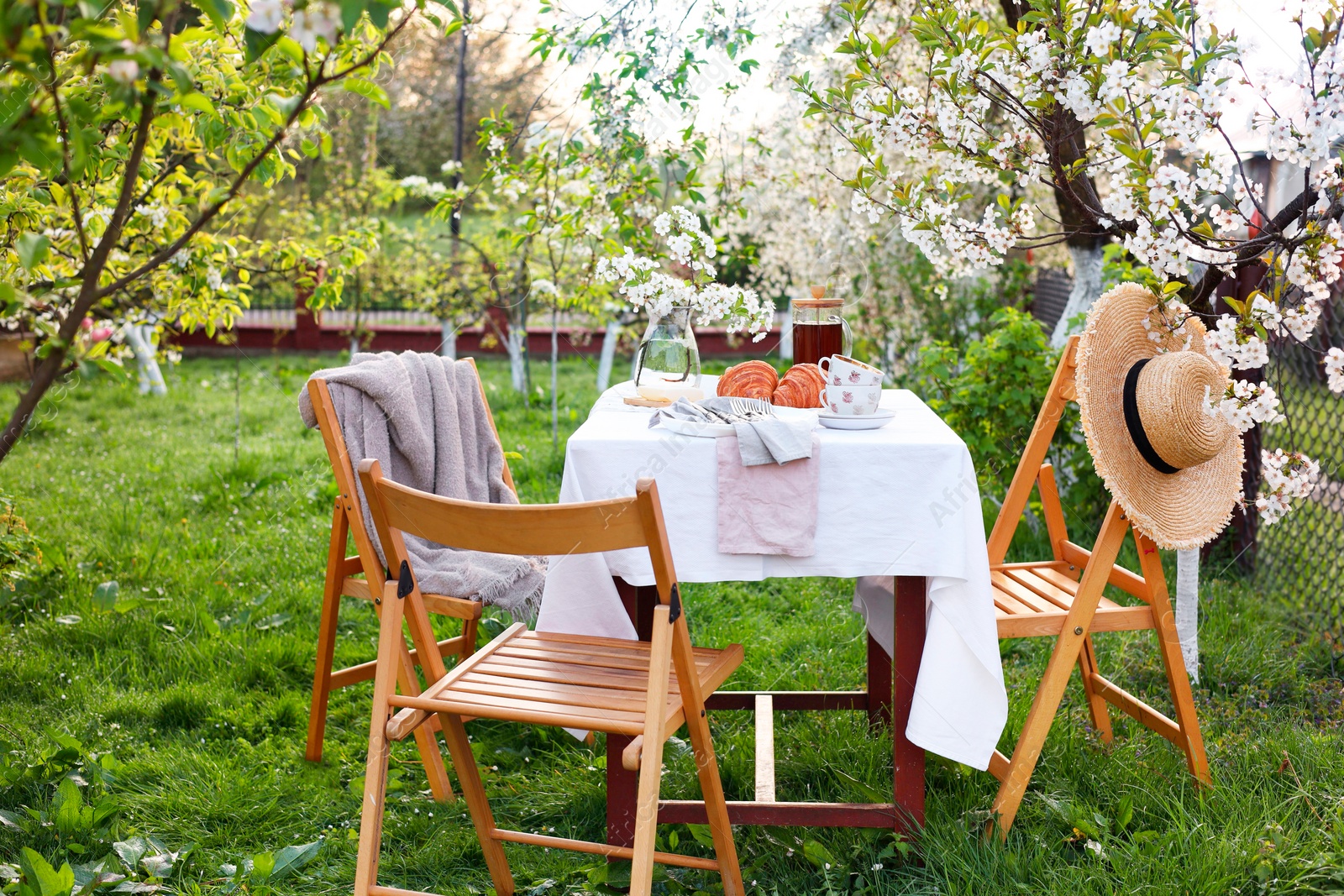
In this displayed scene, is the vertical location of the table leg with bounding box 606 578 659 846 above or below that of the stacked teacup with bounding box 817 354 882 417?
below

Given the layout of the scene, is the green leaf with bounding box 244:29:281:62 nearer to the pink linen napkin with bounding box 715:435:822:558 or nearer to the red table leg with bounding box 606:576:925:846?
the pink linen napkin with bounding box 715:435:822:558

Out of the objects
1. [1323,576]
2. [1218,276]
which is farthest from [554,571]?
[1323,576]

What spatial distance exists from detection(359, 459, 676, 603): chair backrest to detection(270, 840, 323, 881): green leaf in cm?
90

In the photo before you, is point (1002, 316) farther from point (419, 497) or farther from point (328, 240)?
point (419, 497)

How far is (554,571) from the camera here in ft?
7.24

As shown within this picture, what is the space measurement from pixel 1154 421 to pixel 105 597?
332 centimetres

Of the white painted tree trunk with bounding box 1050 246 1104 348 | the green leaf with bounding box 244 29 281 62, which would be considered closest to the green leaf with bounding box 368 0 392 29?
the green leaf with bounding box 244 29 281 62

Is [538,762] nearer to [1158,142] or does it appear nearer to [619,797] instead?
[619,797]

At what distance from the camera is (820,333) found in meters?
2.59

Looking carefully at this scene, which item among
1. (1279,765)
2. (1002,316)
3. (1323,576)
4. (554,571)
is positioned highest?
(1002,316)

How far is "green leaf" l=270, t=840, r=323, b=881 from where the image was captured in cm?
218

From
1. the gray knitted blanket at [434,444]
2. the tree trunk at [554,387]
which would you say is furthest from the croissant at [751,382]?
the tree trunk at [554,387]

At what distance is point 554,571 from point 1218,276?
1678 mm

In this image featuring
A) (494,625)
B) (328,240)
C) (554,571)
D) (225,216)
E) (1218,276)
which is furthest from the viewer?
(225,216)
